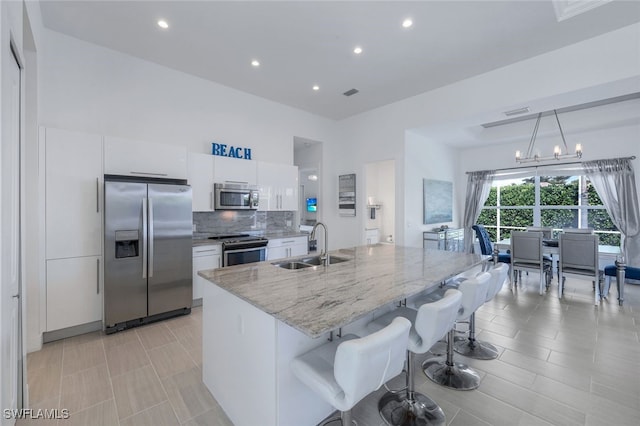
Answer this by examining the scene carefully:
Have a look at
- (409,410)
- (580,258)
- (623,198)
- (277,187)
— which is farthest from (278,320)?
(623,198)

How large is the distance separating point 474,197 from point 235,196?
6.08 m

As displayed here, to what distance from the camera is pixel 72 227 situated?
2922mm

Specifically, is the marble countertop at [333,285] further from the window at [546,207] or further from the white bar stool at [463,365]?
the window at [546,207]

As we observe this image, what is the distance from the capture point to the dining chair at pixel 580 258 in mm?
4031

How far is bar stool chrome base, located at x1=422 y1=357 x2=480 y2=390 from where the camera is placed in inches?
85.0

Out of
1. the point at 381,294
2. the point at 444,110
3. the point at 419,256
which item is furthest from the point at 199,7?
the point at 444,110

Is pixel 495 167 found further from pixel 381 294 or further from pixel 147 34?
pixel 147 34

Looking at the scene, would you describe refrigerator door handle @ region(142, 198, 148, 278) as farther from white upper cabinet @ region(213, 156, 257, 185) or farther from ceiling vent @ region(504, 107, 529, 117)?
ceiling vent @ region(504, 107, 529, 117)

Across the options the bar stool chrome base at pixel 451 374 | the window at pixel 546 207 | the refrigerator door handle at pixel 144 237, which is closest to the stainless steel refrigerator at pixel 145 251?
the refrigerator door handle at pixel 144 237

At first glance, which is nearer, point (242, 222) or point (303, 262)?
point (303, 262)

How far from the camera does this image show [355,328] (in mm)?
2027

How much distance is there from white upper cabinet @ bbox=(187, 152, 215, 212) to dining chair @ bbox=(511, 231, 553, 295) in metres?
5.25

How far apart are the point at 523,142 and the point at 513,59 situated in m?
3.40

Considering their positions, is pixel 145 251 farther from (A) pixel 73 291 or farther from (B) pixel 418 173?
(B) pixel 418 173
